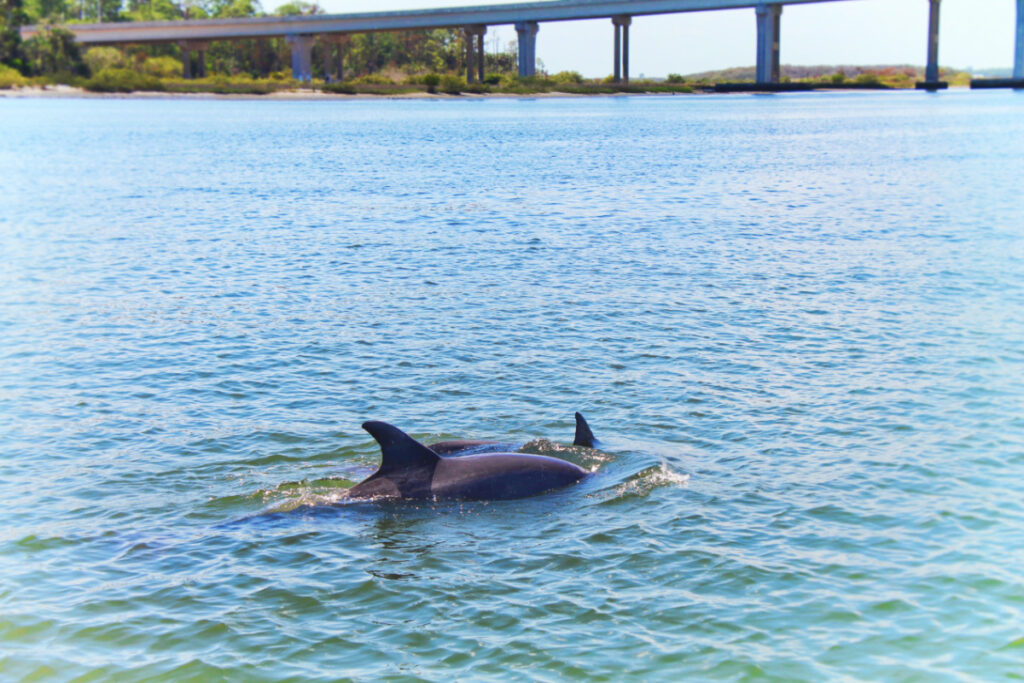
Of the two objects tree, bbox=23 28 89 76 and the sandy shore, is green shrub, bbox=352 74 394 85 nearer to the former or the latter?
the sandy shore

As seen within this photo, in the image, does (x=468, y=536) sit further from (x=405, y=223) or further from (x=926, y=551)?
(x=405, y=223)

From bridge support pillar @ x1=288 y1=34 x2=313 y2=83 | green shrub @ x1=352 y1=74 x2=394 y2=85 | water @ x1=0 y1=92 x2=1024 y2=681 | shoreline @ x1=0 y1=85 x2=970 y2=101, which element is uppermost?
bridge support pillar @ x1=288 y1=34 x2=313 y2=83

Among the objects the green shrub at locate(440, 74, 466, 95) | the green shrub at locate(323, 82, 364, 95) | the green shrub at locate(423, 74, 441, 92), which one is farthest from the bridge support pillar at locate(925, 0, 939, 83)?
the green shrub at locate(323, 82, 364, 95)

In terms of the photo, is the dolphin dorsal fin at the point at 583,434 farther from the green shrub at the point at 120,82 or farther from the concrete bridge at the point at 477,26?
the green shrub at the point at 120,82

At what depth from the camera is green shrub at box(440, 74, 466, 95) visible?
186 m

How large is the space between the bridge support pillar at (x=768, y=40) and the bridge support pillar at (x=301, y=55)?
83639 millimetres

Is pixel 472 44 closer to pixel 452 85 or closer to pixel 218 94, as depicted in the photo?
pixel 452 85

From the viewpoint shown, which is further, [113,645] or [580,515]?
[580,515]

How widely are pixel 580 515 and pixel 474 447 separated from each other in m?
2.41

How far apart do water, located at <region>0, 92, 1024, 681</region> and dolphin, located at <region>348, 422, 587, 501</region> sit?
25 centimetres

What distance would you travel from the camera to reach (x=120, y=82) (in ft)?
614

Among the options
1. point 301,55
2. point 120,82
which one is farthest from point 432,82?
point 120,82

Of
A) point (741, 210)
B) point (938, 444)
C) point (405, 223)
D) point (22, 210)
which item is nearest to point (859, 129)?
point (741, 210)

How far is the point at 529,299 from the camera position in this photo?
84.4 ft
